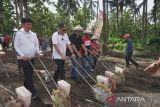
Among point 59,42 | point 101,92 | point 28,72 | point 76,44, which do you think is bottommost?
point 101,92

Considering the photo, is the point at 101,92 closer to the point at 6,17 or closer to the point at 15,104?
the point at 15,104

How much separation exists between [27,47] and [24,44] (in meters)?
0.10

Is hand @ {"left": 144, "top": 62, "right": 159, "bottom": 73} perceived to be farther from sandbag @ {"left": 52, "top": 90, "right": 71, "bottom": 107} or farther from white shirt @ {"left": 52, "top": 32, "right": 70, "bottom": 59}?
white shirt @ {"left": 52, "top": 32, "right": 70, "bottom": 59}

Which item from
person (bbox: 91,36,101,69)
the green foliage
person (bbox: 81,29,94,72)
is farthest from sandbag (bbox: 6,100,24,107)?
the green foliage

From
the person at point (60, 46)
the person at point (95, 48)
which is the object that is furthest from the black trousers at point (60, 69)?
the person at point (95, 48)

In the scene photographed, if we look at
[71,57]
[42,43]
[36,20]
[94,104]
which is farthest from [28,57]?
[36,20]

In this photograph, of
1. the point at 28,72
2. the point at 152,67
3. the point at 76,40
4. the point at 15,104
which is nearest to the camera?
the point at 152,67

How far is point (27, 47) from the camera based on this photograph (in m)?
9.08

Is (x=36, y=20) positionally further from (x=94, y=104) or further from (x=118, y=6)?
(x=94, y=104)

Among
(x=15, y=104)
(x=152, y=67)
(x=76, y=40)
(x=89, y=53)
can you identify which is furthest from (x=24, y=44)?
(x=89, y=53)

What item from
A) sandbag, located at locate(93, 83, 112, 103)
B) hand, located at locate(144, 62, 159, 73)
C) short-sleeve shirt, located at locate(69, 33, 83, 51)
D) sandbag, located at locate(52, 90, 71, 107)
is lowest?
sandbag, located at locate(93, 83, 112, 103)

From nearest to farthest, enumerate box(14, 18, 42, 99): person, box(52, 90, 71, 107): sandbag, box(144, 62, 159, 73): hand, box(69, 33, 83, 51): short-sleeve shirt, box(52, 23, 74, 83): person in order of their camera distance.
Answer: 1. box(144, 62, 159, 73): hand
2. box(52, 90, 71, 107): sandbag
3. box(14, 18, 42, 99): person
4. box(52, 23, 74, 83): person
5. box(69, 33, 83, 51): short-sleeve shirt

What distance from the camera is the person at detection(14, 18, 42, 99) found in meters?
8.99

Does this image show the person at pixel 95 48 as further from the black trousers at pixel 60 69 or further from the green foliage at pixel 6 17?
the green foliage at pixel 6 17
